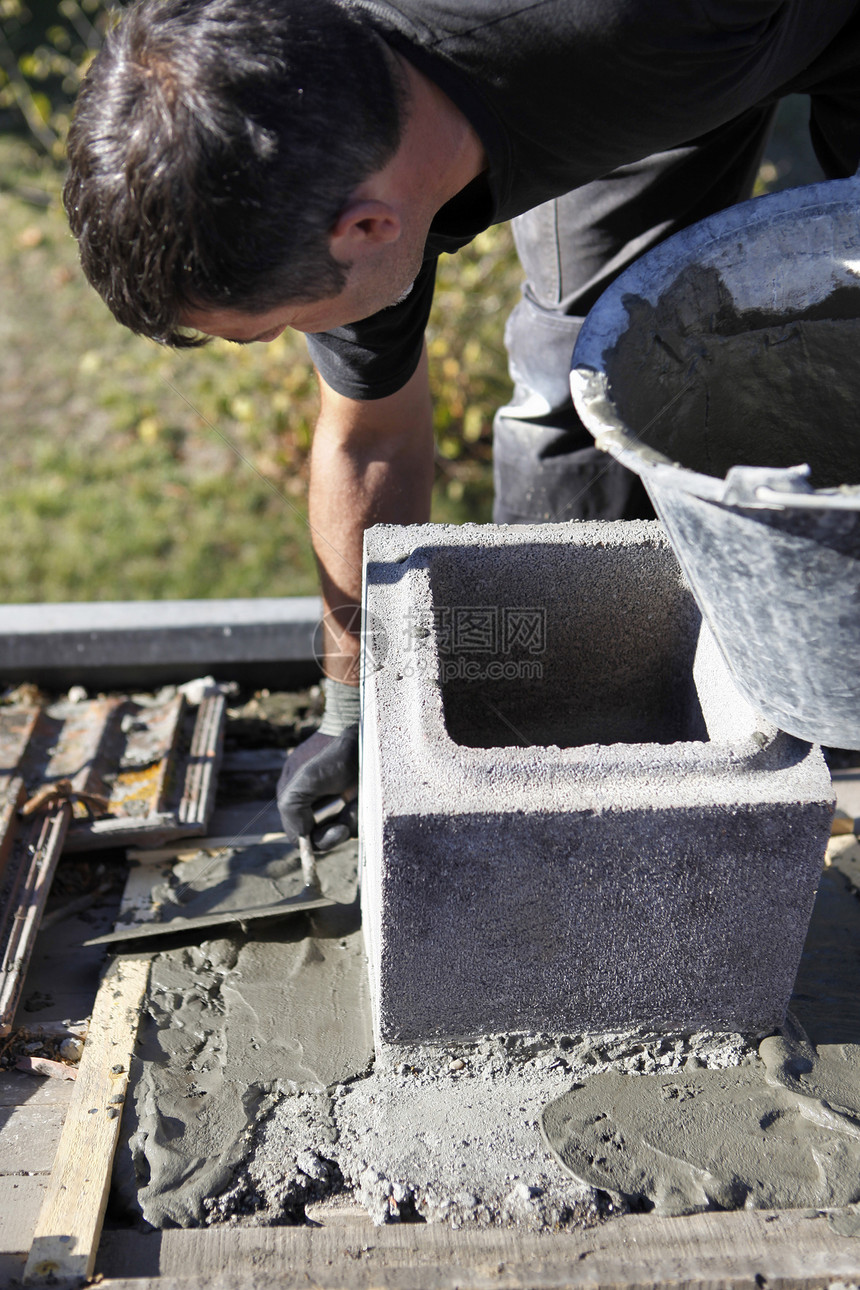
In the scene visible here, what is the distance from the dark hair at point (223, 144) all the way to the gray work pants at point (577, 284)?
899mm

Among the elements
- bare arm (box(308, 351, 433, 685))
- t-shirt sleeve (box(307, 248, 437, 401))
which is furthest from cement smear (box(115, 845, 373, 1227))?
t-shirt sleeve (box(307, 248, 437, 401))

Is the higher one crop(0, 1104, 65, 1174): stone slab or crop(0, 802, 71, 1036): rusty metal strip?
crop(0, 1104, 65, 1174): stone slab

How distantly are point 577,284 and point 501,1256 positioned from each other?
6.09 feet

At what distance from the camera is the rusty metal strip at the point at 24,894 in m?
1.92

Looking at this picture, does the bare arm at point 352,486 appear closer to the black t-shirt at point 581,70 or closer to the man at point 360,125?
the man at point 360,125

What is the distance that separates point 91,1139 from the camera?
1658mm

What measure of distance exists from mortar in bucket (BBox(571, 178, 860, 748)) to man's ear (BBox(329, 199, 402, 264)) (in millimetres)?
316

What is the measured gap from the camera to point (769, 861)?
5.10 ft

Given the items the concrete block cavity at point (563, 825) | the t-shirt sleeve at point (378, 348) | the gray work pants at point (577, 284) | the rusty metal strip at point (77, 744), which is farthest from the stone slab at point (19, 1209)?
the gray work pants at point (577, 284)

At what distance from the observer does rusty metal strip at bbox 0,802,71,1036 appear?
1923 millimetres

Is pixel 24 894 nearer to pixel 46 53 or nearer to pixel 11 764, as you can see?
pixel 11 764

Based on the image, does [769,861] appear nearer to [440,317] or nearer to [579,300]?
[579,300]

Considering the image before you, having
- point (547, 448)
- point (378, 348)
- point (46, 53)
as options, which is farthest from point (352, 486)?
point (46, 53)

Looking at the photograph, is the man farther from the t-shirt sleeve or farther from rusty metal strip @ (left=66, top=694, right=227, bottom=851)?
rusty metal strip @ (left=66, top=694, right=227, bottom=851)
